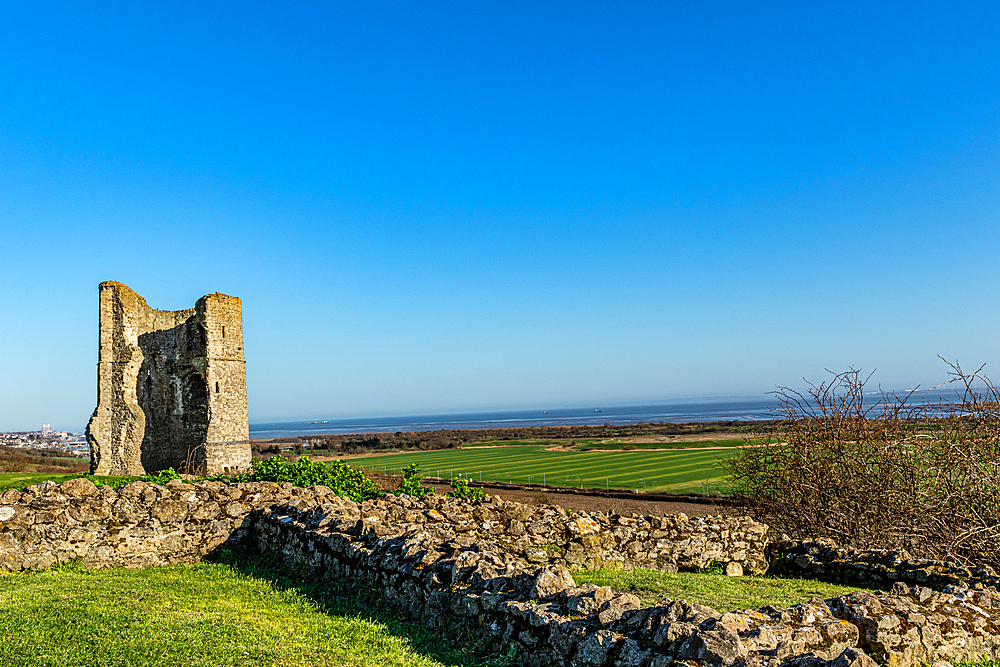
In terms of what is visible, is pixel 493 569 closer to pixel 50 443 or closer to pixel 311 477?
pixel 311 477

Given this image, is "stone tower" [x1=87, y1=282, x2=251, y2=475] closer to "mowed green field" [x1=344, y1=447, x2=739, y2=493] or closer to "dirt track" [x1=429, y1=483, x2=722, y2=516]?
"dirt track" [x1=429, y1=483, x2=722, y2=516]

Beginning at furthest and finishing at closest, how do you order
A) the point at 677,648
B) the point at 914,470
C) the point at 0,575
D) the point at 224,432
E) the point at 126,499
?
the point at 224,432, the point at 914,470, the point at 126,499, the point at 0,575, the point at 677,648

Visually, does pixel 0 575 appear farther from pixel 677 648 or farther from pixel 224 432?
pixel 224 432

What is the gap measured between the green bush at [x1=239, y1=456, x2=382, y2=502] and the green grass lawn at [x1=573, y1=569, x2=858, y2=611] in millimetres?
5967

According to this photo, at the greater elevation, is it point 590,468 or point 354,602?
point 354,602

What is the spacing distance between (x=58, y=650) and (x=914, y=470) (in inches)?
521

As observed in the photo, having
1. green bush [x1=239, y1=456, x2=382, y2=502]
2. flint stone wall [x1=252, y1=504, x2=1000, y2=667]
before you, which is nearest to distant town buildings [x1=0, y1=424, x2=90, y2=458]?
green bush [x1=239, y1=456, x2=382, y2=502]

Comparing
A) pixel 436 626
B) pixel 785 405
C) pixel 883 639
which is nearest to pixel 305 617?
pixel 436 626

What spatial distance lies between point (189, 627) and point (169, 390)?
19.0m

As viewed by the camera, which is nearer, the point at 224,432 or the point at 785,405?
the point at 785,405

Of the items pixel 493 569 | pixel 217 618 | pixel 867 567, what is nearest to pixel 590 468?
pixel 867 567

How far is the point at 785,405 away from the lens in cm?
1472

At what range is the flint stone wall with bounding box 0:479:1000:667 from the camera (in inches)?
174

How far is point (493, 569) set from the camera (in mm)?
5906
